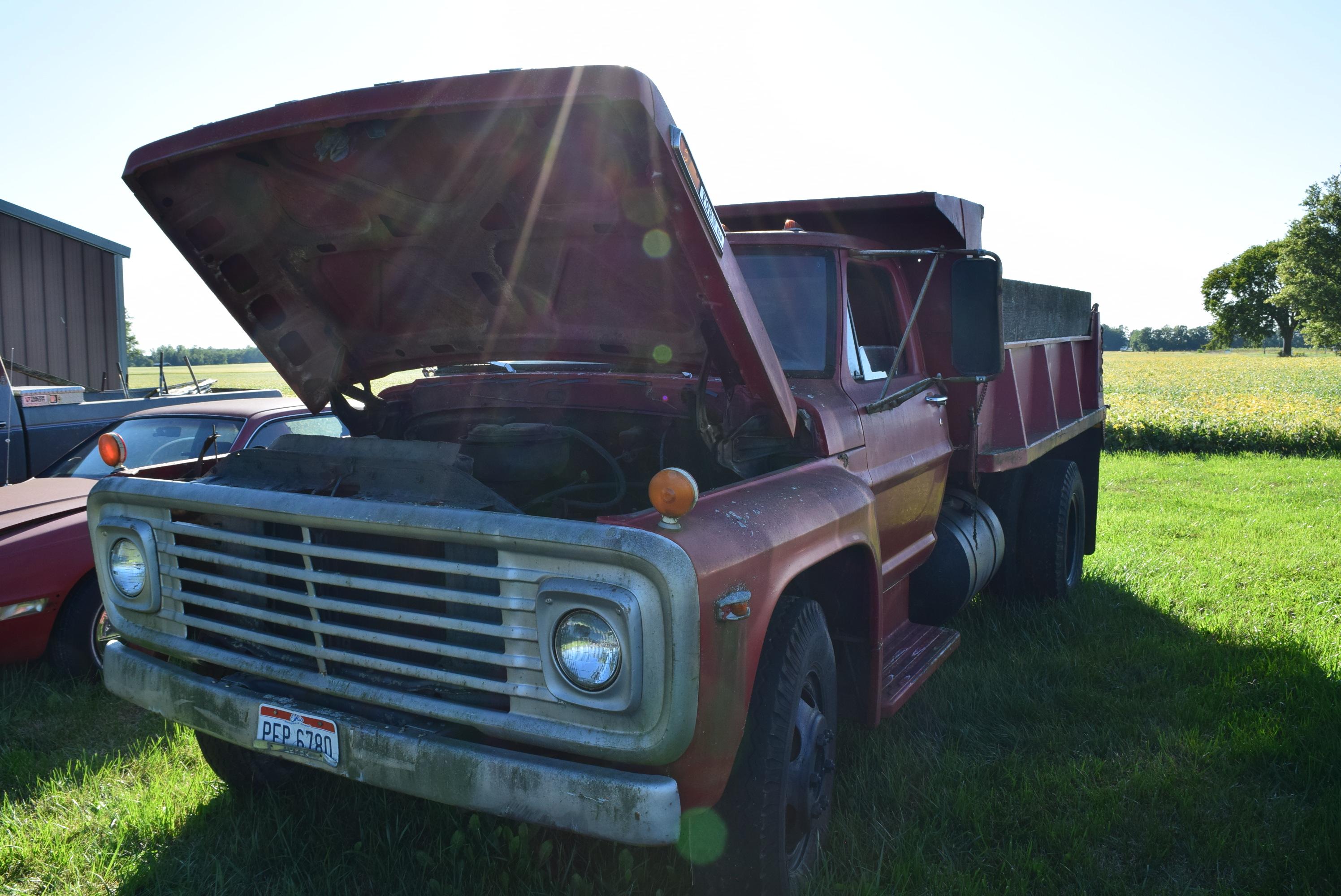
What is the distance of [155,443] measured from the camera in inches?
219

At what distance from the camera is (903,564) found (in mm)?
3898

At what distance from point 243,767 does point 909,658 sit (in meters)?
2.51

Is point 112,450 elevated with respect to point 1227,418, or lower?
elevated

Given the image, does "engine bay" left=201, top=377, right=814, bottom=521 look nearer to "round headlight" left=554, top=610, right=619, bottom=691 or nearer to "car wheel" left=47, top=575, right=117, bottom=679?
"round headlight" left=554, top=610, right=619, bottom=691

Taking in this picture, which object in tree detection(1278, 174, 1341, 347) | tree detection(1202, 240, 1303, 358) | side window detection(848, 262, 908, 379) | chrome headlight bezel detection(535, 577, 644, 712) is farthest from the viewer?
tree detection(1202, 240, 1303, 358)

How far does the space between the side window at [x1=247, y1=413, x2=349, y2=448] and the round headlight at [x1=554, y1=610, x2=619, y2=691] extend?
3502 millimetres

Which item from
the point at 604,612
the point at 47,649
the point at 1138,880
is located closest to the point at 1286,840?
the point at 1138,880

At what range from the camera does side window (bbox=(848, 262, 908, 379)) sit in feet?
12.7

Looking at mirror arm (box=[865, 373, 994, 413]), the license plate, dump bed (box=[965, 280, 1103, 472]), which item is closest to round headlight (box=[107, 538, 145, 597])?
the license plate

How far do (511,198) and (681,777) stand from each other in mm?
1718

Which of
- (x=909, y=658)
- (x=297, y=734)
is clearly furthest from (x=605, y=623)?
(x=909, y=658)

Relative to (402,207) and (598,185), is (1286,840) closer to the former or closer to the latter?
(598,185)

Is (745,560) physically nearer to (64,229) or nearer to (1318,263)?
(64,229)

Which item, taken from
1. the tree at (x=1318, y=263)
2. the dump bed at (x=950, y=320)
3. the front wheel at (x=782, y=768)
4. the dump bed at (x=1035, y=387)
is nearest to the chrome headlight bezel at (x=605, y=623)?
the front wheel at (x=782, y=768)
